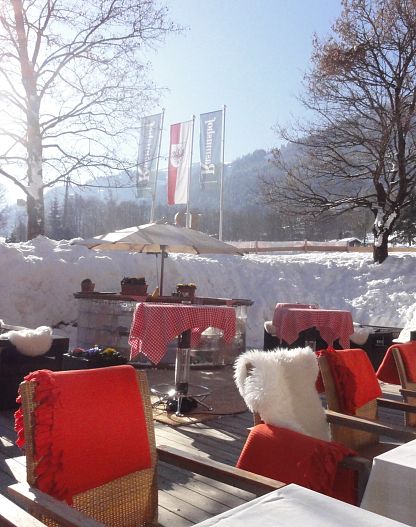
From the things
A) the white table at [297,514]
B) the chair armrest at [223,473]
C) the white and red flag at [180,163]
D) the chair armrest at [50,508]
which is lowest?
the chair armrest at [223,473]

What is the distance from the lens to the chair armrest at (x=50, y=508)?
59.6 inches

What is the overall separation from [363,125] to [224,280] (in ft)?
22.6

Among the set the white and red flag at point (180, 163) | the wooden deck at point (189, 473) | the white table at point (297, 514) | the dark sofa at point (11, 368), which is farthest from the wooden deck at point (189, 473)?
the white and red flag at point (180, 163)

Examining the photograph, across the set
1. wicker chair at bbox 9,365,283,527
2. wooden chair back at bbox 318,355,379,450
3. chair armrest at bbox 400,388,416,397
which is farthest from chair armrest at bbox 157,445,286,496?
chair armrest at bbox 400,388,416,397

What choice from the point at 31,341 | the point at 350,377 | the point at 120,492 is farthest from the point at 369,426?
the point at 31,341

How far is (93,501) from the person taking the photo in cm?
189

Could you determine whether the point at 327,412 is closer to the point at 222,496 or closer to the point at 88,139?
the point at 222,496

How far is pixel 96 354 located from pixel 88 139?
9.97m

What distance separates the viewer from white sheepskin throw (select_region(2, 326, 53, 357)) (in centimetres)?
550

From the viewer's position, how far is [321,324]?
24.6 feet

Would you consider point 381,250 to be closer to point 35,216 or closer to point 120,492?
point 35,216

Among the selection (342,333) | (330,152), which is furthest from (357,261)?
(342,333)

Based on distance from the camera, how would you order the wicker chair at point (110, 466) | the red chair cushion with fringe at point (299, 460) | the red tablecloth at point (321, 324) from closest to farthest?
the wicker chair at point (110, 466) → the red chair cushion with fringe at point (299, 460) → the red tablecloth at point (321, 324)

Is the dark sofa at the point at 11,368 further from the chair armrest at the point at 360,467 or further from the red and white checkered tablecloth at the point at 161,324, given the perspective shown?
the chair armrest at the point at 360,467
